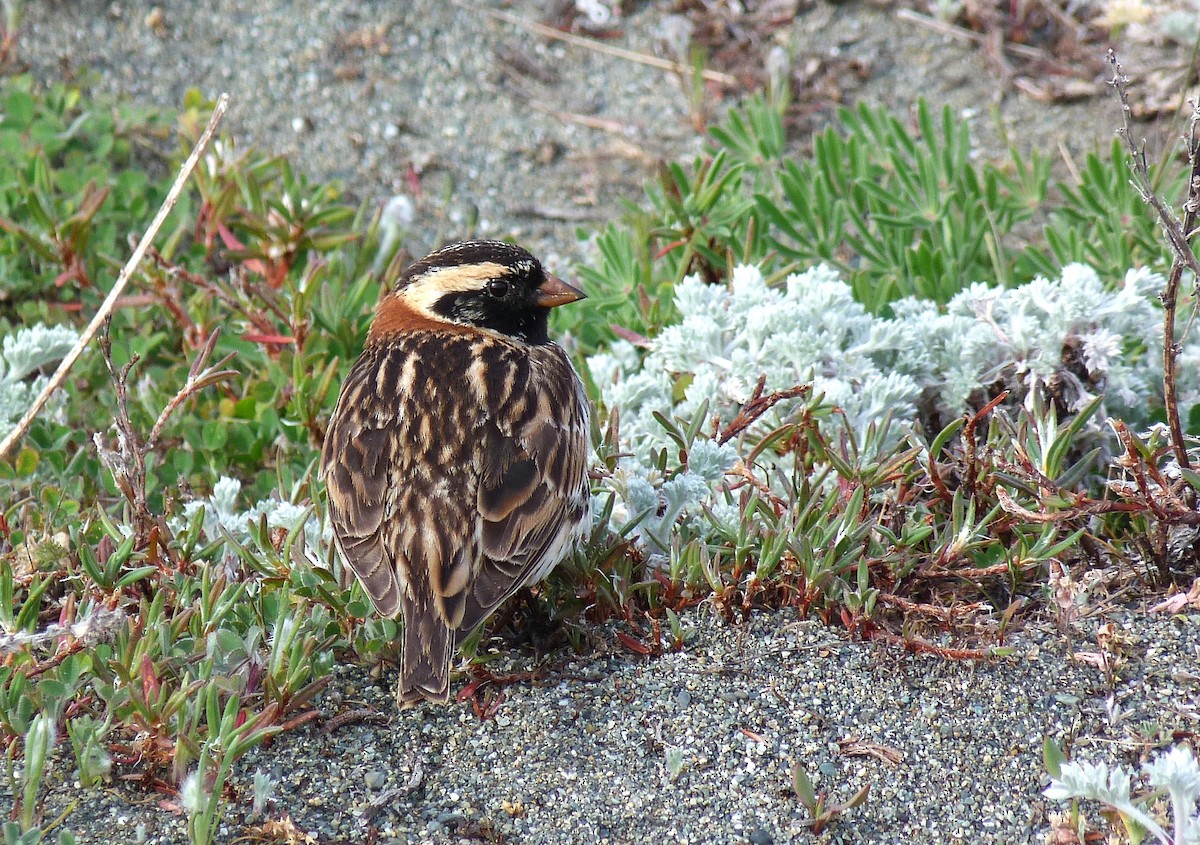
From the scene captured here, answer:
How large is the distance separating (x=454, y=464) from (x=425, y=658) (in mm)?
693

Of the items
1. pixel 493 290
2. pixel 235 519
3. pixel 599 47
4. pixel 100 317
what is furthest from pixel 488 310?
pixel 599 47

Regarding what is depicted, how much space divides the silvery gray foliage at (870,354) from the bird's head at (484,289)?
486 mm

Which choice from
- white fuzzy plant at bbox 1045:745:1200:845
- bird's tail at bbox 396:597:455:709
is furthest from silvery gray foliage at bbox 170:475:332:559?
white fuzzy plant at bbox 1045:745:1200:845

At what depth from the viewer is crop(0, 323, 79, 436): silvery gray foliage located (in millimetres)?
5469

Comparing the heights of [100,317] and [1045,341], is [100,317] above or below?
above

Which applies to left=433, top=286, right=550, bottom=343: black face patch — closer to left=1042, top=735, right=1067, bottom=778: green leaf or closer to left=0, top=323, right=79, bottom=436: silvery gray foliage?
left=0, top=323, right=79, bottom=436: silvery gray foliage

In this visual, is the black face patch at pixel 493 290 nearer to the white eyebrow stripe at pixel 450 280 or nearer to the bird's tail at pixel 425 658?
the white eyebrow stripe at pixel 450 280

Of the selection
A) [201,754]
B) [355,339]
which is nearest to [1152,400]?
[355,339]

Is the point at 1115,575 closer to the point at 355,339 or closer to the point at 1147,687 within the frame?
the point at 1147,687

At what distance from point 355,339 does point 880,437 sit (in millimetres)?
2482

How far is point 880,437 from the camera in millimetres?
4977

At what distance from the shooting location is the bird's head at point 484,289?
17.6 feet

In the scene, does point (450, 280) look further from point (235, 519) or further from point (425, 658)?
point (425, 658)

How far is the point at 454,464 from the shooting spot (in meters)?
4.58
